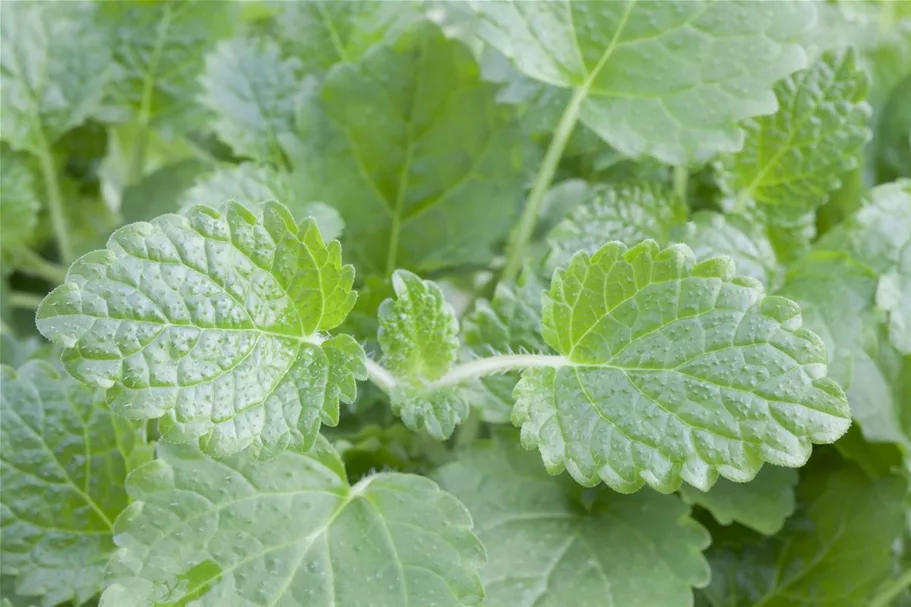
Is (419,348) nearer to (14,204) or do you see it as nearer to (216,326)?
(216,326)

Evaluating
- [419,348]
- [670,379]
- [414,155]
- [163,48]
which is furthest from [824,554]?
[163,48]

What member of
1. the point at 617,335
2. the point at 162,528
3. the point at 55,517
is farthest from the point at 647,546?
the point at 55,517

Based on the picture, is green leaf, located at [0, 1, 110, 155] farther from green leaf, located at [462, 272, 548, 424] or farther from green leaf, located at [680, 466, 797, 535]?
green leaf, located at [680, 466, 797, 535]

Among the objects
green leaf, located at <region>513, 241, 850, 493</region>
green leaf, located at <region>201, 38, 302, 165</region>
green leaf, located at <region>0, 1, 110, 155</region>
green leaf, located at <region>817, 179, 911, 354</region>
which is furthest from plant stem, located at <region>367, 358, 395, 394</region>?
green leaf, located at <region>0, 1, 110, 155</region>

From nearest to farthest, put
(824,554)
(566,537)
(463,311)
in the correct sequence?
1. (566,537)
2. (824,554)
3. (463,311)

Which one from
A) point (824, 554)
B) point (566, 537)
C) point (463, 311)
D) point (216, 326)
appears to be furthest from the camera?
point (463, 311)

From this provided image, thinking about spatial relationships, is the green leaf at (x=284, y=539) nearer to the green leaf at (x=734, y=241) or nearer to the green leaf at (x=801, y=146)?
the green leaf at (x=734, y=241)
